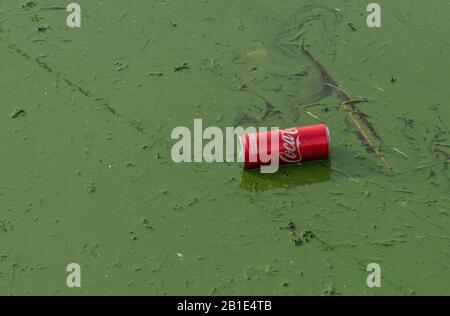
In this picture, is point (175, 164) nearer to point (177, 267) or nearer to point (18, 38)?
point (177, 267)

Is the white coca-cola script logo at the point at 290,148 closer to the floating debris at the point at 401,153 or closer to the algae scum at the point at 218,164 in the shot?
the algae scum at the point at 218,164

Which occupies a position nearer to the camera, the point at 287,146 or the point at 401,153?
the point at 287,146

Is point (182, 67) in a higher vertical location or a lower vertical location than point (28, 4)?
lower

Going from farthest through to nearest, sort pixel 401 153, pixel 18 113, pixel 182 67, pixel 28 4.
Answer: pixel 28 4 → pixel 182 67 → pixel 18 113 → pixel 401 153

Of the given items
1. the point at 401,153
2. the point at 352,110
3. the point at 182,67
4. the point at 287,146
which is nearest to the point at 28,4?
the point at 182,67

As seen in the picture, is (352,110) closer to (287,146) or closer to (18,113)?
(287,146)

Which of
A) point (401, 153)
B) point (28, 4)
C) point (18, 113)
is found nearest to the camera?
point (401, 153)
